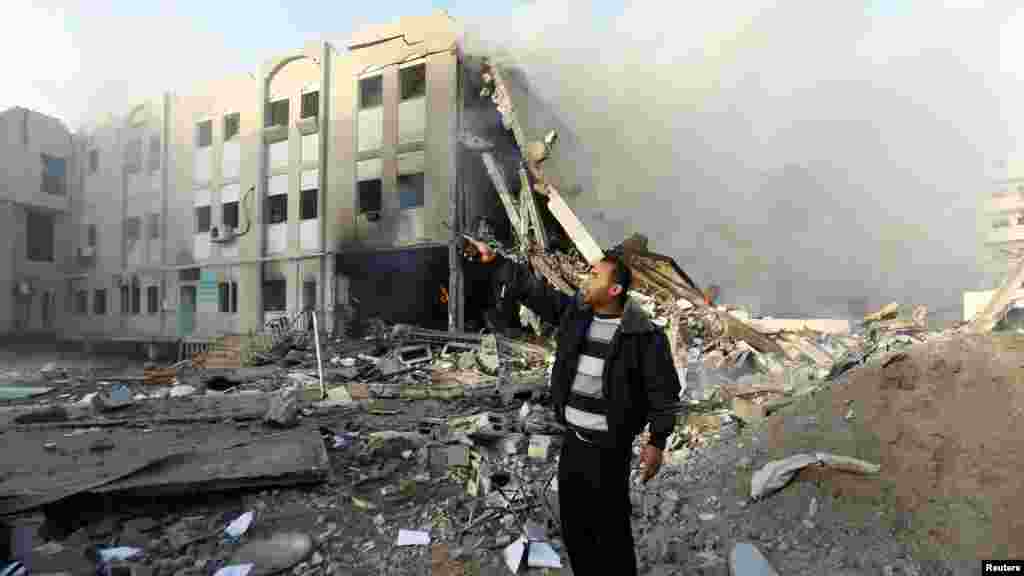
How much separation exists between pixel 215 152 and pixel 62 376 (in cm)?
989

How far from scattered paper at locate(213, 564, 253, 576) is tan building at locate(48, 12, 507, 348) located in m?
11.2

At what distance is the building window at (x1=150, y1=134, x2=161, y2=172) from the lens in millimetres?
21016

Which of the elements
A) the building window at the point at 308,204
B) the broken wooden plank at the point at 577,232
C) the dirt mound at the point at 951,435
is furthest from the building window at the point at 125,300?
the dirt mound at the point at 951,435

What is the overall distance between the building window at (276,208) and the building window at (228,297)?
2440 millimetres

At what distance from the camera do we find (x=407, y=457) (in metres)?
4.29

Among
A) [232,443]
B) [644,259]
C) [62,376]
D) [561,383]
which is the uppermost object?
[644,259]

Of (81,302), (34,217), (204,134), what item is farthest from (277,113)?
(34,217)

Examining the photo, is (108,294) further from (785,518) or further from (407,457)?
(785,518)

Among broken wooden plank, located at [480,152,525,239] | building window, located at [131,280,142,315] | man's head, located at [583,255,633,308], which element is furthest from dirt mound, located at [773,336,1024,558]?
building window, located at [131,280,142,315]

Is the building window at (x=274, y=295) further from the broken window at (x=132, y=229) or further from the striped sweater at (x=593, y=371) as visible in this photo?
the striped sweater at (x=593, y=371)

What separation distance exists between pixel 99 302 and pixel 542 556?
25375 mm

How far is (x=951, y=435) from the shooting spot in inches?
133

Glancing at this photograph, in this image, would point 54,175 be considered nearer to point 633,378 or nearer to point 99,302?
point 99,302

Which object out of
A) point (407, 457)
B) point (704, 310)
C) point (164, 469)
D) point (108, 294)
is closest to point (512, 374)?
point (704, 310)
